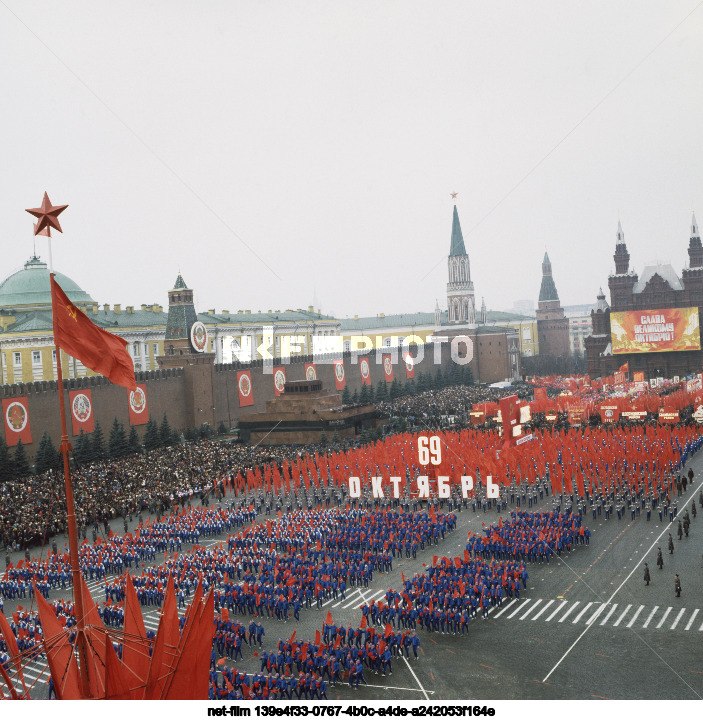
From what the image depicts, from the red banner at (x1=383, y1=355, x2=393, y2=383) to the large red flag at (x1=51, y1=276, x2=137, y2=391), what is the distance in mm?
73565

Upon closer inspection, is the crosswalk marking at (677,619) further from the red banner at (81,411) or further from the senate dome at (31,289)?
the senate dome at (31,289)

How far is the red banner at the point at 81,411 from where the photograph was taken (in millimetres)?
47719

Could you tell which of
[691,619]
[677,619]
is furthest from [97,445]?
[691,619]

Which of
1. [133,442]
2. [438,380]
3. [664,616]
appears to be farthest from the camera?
[438,380]

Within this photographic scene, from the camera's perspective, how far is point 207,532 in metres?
32.0

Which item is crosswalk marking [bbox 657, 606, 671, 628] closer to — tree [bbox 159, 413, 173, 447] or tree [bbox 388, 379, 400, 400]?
tree [bbox 159, 413, 173, 447]

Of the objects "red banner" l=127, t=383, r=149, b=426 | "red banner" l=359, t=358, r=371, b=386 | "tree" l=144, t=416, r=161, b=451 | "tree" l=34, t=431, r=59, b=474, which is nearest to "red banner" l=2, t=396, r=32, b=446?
"tree" l=34, t=431, r=59, b=474

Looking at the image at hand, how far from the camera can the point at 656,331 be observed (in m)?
83.5

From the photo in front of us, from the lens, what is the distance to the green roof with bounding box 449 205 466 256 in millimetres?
119750

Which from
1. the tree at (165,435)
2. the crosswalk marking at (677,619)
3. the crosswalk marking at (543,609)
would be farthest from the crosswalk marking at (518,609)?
the tree at (165,435)

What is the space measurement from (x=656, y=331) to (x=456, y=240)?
42.9m

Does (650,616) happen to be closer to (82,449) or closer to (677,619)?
(677,619)

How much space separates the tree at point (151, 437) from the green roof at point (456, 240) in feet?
244

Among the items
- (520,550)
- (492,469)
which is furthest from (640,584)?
(492,469)
